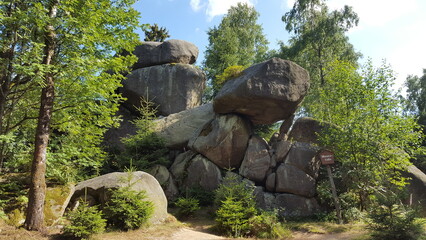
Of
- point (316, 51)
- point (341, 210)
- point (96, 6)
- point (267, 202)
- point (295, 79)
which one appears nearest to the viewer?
point (96, 6)

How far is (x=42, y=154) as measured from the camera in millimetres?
7953

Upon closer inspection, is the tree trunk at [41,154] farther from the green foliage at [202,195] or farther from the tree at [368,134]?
the tree at [368,134]

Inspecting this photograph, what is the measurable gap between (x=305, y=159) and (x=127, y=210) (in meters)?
8.90

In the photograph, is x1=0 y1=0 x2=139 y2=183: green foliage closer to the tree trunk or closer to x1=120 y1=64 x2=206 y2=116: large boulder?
the tree trunk

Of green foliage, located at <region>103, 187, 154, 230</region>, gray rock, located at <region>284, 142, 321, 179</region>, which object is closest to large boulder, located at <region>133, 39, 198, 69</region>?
gray rock, located at <region>284, 142, 321, 179</region>

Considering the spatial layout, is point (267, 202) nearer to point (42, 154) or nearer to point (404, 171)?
point (404, 171)

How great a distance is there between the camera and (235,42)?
1057 inches

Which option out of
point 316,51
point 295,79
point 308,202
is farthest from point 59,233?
point 316,51

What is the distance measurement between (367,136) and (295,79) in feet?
14.4

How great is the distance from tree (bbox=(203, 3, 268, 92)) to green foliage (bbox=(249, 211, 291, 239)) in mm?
16180

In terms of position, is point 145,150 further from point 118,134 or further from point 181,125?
point 118,134

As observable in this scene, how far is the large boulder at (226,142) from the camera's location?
14.4 m

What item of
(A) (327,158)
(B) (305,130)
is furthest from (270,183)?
(B) (305,130)

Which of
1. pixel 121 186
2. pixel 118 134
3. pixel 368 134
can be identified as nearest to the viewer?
pixel 121 186
